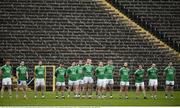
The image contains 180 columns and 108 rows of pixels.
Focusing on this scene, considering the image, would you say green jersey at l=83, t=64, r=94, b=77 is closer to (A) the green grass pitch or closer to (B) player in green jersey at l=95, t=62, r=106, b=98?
(B) player in green jersey at l=95, t=62, r=106, b=98

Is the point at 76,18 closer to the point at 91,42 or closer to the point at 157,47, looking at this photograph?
the point at 91,42

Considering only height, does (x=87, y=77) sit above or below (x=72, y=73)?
below

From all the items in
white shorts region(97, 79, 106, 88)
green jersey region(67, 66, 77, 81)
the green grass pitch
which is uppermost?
green jersey region(67, 66, 77, 81)

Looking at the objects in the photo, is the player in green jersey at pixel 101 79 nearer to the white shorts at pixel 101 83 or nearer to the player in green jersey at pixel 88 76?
the white shorts at pixel 101 83

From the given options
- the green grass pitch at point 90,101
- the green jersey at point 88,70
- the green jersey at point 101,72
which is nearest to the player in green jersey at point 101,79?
the green jersey at point 101,72

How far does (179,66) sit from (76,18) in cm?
690

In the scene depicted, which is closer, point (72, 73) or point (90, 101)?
point (90, 101)

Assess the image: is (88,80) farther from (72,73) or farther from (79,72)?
(72,73)

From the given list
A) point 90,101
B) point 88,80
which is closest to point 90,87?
point 88,80

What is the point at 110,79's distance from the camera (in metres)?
30.3

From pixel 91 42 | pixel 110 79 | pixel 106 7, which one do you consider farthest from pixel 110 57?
pixel 110 79

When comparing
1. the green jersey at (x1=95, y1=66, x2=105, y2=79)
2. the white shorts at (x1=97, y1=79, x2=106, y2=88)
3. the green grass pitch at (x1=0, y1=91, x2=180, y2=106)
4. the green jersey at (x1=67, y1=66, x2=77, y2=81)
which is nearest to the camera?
the green grass pitch at (x1=0, y1=91, x2=180, y2=106)

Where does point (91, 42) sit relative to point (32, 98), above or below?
above

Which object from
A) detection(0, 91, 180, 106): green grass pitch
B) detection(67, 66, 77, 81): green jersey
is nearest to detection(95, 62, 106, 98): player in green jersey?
detection(0, 91, 180, 106): green grass pitch
